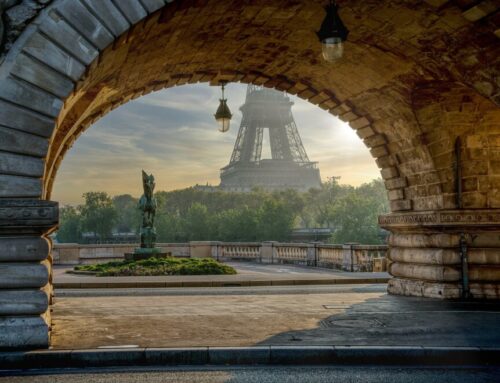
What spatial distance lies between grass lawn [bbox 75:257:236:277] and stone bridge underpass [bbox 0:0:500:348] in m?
9.86

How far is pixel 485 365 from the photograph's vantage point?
7332 mm

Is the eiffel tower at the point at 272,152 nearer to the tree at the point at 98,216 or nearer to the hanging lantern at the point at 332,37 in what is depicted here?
the tree at the point at 98,216

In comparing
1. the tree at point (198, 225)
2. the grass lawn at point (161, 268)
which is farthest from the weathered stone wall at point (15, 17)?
the tree at point (198, 225)

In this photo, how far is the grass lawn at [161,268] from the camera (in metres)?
22.7

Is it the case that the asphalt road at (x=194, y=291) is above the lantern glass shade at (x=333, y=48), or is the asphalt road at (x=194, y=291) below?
below

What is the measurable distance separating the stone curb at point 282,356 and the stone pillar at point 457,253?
5439 millimetres

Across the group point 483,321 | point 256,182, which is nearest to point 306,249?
point 483,321

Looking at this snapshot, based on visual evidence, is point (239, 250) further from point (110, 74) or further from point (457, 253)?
point (110, 74)

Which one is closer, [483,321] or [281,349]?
[281,349]

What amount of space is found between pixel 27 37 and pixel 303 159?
452ft

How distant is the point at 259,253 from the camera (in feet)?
109

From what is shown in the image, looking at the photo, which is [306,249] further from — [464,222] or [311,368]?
[311,368]

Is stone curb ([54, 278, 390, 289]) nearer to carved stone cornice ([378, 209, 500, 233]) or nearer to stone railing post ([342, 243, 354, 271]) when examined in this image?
stone railing post ([342, 243, 354, 271])

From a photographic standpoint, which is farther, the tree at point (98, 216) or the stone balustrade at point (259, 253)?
the tree at point (98, 216)
